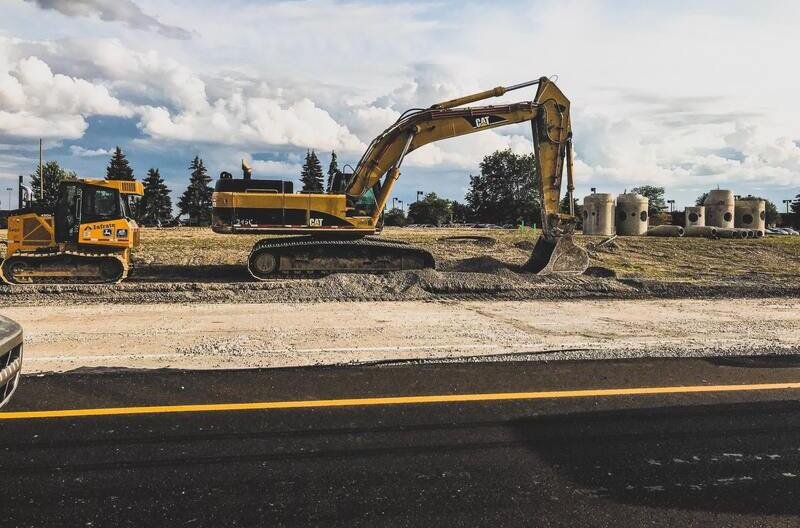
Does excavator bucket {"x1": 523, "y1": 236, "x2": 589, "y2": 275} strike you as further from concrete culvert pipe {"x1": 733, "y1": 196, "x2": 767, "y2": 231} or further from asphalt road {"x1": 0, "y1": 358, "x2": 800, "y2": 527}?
concrete culvert pipe {"x1": 733, "y1": 196, "x2": 767, "y2": 231}

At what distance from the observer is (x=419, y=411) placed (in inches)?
201

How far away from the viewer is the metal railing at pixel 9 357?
4070 millimetres

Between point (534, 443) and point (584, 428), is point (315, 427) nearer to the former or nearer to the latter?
point (534, 443)

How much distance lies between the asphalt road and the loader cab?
10.1 m

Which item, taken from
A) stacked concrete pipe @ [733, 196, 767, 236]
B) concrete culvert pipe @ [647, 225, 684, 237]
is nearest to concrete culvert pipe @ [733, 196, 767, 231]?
stacked concrete pipe @ [733, 196, 767, 236]

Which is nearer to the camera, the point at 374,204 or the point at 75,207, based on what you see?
the point at 75,207

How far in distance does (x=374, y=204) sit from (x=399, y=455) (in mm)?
12411

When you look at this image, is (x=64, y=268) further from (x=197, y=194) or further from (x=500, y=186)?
(x=500, y=186)

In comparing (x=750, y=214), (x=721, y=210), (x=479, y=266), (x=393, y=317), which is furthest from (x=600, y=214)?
(x=393, y=317)

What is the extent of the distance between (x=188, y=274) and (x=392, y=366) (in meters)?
12.0

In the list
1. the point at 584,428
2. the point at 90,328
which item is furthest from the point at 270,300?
the point at 584,428

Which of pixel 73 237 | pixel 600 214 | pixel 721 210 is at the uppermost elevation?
pixel 721 210

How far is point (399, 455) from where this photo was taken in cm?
420

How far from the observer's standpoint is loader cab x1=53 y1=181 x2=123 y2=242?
49.1ft
